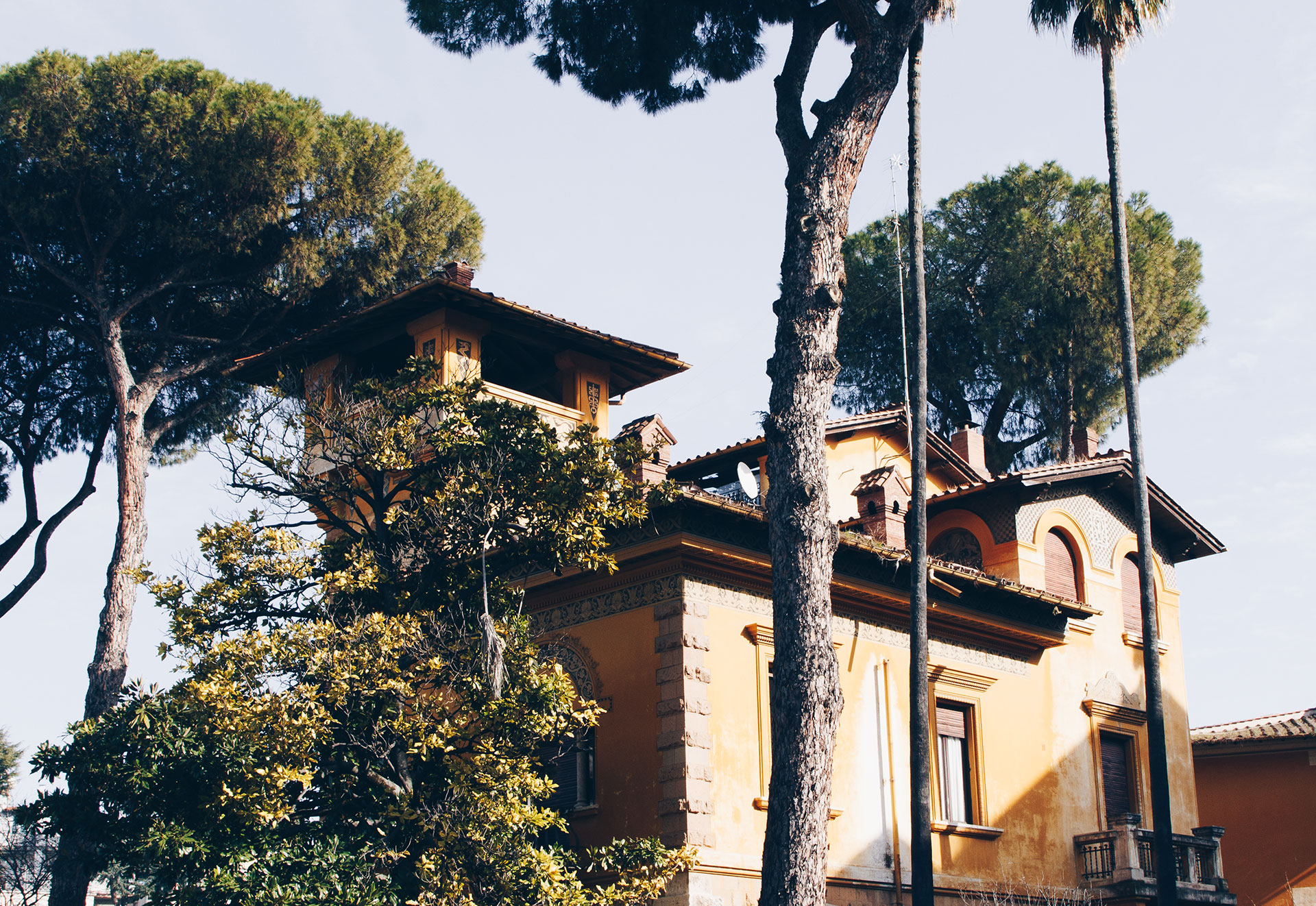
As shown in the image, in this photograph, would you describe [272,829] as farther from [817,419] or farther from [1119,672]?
[1119,672]

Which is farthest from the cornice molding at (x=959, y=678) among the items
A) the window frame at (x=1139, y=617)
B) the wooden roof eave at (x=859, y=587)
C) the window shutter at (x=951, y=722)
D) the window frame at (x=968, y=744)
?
the window frame at (x=1139, y=617)

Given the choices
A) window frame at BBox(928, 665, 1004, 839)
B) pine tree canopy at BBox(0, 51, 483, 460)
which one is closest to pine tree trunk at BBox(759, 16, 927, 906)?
window frame at BBox(928, 665, 1004, 839)

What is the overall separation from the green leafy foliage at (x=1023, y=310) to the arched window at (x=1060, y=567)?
9.75 meters

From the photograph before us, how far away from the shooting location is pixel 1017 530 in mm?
20812

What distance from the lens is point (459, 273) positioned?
65.0 feet

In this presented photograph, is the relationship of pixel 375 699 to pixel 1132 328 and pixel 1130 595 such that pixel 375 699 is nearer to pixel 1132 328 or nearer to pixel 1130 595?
pixel 1132 328

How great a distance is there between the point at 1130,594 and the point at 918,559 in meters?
8.29

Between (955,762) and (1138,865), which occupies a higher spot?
(955,762)

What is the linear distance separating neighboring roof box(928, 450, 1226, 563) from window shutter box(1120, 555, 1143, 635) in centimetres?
104

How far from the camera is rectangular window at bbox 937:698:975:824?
1823cm

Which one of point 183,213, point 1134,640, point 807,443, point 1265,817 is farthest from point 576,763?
point 1265,817

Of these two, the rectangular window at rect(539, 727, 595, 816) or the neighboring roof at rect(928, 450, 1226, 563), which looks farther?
the neighboring roof at rect(928, 450, 1226, 563)

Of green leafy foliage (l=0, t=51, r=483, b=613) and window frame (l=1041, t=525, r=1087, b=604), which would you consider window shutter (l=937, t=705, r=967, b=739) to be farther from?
green leafy foliage (l=0, t=51, r=483, b=613)

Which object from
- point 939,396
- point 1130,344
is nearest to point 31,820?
point 1130,344
